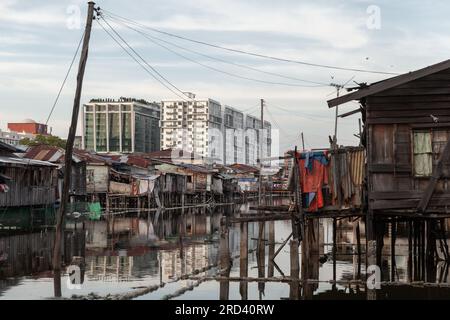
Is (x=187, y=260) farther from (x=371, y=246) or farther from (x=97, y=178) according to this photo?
(x=97, y=178)

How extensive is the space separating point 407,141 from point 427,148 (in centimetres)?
59

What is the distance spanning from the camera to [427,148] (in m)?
18.1

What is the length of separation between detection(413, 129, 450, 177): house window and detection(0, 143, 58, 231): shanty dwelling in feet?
79.4

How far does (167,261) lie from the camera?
25328mm

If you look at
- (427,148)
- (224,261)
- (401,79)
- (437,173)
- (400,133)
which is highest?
(401,79)

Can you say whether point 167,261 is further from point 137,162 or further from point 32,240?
point 137,162

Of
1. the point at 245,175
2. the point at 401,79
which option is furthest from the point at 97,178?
the point at 245,175

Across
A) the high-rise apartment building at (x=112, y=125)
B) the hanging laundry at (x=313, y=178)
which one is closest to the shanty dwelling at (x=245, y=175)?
the high-rise apartment building at (x=112, y=125)

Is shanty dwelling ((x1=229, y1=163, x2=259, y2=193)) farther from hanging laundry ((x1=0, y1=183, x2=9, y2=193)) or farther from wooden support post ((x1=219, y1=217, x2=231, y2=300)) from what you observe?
wooden support post ((x1=219, y1=217, x2=231, y2=300))

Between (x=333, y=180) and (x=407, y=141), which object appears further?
(x=333, y=180)

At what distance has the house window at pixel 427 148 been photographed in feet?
Answer: 59.2

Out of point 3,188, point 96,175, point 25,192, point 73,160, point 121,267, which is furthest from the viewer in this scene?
point 96,175

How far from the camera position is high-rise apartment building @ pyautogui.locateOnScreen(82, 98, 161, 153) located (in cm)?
16175

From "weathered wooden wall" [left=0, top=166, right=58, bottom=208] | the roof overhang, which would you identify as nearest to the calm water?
"weathered wooden wall" [left=0, top=166, right=58, bottom=208]
